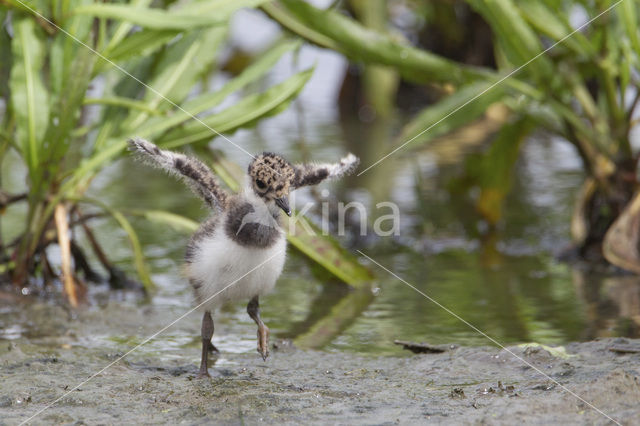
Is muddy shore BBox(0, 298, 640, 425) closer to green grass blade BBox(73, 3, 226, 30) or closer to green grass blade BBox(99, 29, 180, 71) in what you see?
green grass blade BBox(99, 29, 180, 71)

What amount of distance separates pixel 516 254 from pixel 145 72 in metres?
3.11

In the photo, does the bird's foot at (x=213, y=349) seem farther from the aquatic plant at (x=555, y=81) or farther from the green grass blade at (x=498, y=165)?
the green grass blade at (x=498, y=165)

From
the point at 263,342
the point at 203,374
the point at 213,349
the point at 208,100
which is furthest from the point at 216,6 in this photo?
the point at 203,374

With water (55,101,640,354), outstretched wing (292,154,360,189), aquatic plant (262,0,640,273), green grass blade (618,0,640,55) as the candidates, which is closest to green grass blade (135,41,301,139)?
aquatic plant (262,0,640,273)

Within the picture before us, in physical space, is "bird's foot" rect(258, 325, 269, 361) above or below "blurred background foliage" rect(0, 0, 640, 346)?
below

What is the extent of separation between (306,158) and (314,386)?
10.7 ft

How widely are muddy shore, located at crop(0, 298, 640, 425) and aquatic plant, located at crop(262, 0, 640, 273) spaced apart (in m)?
2.22

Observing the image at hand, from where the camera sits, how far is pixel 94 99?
5.68 metres

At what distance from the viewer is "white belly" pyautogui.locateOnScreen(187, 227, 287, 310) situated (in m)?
4.43

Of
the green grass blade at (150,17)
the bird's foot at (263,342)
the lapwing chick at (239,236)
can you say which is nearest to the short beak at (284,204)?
the lapwing chick at (239,236)

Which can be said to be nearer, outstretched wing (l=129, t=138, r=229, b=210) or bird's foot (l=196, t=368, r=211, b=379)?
bird's foot (l=196, t=368, r=211, b=379)

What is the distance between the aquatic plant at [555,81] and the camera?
21.3 feet

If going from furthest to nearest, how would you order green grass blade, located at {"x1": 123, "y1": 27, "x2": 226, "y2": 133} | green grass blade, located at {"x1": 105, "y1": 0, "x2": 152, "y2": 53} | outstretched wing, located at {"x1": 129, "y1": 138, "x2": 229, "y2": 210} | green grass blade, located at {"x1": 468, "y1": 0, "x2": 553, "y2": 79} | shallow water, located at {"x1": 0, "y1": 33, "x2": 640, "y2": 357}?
1. green grass blade, located at {"x1": 468, "y1": 0, "x2": 553, "y2": 79}
2. green grass blade, located at {"x1": 123, "y1": 27, "x2": 226, "y2": 133}
3. green grass blade, located at {"x1": 105, "y1": 0, "x2": 152, "y2": 53}
4. shallow water, located at {"x1": 0, "y1": 33, "x2": 640, "y2": 357}
5. outstretched wing, located at {"x1": 129, "y1": 138, "x2": 229, "y2": 210}

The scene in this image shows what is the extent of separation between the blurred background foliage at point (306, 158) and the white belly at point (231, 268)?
944mm
